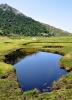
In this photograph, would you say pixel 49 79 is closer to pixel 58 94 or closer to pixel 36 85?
pixel 36 85

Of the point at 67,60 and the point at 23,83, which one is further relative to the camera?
the point at 67,60

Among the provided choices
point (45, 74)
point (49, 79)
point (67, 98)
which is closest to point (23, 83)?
point (49, 79)

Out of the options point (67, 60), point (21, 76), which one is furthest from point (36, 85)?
point (67, 60)

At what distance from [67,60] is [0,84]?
4071cm

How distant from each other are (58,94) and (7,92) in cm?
966

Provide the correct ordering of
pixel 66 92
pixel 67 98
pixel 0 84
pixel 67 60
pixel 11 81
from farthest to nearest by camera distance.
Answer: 1. pixel 67 60
2. pixel 11 81
3. pixel 0 84
4. pixel 66 92
5. pixel 67 98

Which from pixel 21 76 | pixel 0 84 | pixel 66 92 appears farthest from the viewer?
pixel 21 76

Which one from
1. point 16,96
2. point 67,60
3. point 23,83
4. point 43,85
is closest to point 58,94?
point 16,96

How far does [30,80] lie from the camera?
65812 millimetres

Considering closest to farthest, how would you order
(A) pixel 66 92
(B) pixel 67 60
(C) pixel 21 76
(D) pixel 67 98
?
(D) pixel 67 98, (A) pixel 66 92, (C) pixel 21 76, (B) pixel 67 60

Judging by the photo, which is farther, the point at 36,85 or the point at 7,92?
the point at 36,85

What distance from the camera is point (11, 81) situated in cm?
5772

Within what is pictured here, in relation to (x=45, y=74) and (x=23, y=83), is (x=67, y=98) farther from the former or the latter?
(x=45, y=74)

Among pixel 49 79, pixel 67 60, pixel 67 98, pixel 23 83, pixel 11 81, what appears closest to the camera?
pixel 67 98
